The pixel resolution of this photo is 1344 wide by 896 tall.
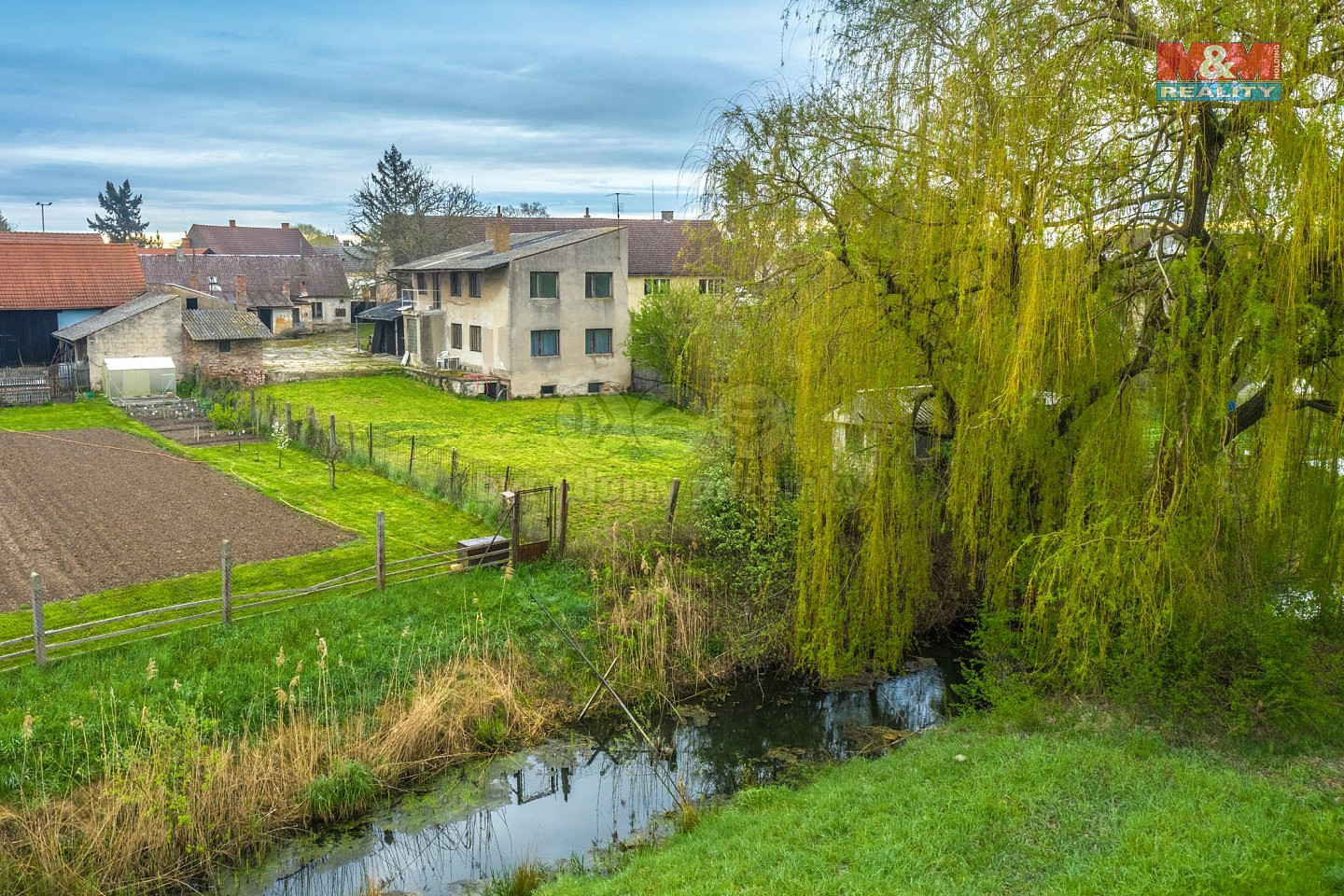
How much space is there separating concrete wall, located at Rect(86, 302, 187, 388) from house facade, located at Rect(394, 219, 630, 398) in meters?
9.15

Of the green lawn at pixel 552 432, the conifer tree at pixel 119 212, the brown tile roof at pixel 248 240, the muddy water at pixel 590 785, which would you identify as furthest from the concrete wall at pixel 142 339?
the conifer tree at pixel 119 212

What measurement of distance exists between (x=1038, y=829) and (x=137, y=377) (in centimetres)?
3098

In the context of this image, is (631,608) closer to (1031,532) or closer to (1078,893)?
(1031,532)

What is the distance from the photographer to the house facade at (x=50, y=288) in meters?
33.8

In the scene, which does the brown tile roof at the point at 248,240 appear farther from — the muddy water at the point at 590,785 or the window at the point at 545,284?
the muddy water at the point at 590,785

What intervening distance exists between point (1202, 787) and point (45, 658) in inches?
472

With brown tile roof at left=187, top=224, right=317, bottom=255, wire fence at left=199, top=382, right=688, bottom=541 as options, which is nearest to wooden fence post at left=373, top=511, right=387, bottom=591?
wire fence at left=199, top=382, right=688, bottom=541

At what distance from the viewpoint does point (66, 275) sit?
117 ft

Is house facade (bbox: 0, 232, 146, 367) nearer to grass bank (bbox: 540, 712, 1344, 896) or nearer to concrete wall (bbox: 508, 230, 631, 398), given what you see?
concrete wall (bbox: 508, 230, 631, 398)

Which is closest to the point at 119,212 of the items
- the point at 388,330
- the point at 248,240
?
the point at 248,240

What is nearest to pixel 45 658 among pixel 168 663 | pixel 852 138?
pixel 168 663

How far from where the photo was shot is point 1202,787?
26.7ft

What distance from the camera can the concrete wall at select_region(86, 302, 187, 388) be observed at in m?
31.5

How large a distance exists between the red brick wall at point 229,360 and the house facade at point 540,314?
6793 mm
